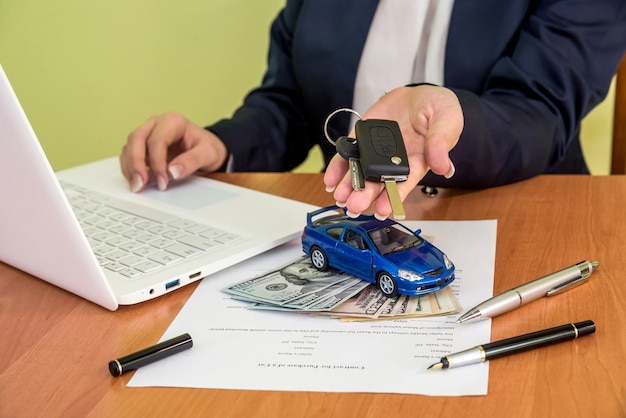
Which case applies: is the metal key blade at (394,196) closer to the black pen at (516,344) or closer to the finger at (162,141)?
the black pen at (516,344)

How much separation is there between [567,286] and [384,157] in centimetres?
20

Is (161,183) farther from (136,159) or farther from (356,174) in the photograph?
(356,174)

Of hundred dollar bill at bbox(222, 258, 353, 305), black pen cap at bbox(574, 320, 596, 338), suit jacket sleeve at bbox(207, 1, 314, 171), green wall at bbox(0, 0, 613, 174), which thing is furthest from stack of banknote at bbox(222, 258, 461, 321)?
green wall at bbox(0, 0, 613, 174)

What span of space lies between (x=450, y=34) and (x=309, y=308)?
690 millimetres

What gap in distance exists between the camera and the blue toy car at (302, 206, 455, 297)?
68cm

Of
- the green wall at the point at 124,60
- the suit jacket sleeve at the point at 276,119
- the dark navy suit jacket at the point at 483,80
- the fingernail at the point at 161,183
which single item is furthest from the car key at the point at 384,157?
the green wall at the point at 124,60

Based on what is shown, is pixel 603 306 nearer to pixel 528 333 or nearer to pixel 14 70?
pixel 528 333

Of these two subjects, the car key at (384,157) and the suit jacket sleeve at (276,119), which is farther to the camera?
the suit jacket sleeve at (276,119)

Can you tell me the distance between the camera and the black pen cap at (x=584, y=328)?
2.04 feet

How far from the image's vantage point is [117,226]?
913mm

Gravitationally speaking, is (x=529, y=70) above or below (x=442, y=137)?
below

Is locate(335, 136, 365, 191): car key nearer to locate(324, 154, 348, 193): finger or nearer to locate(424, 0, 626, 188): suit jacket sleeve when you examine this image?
locate(324, 154, 348, 193): finger

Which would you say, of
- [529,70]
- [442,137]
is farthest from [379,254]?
[529,70]

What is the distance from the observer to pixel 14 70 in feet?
7.89
